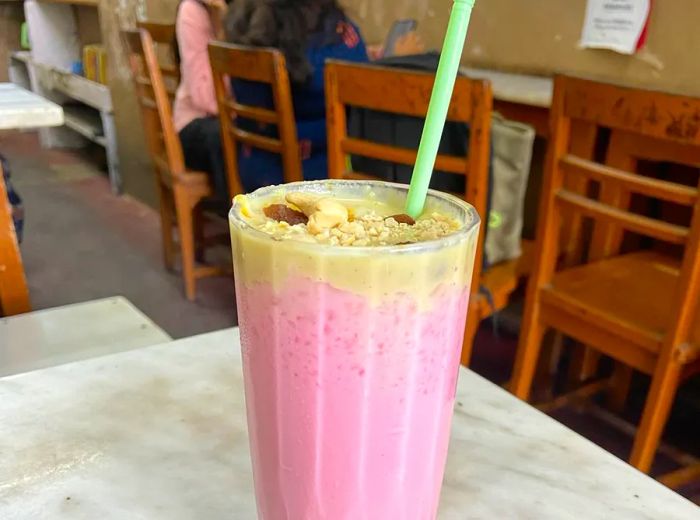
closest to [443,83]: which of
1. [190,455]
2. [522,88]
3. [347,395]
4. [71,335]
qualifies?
[347,395]

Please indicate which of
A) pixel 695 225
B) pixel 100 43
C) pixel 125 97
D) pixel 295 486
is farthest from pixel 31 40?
pixel 295 486

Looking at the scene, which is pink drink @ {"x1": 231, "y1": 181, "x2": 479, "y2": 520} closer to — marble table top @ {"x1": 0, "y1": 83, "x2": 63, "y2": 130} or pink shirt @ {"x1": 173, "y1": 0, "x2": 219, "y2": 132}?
marble table top @ {"x1": 0, "y1": 83, "x2": 63, "y2": 130}

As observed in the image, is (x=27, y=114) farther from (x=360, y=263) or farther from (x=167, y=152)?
(x=360, y=263)

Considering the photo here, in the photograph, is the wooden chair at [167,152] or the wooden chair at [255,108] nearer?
the wooden chair at [255,108]

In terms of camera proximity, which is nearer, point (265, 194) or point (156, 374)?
point (265, 194)

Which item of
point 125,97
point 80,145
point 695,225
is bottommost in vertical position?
point 80,145

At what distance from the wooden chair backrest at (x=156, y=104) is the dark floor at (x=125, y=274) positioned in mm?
512

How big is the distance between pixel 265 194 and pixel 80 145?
5.69m

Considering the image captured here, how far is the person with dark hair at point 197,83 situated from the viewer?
289 centimetres

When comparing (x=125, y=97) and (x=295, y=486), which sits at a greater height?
(x=295, y=486)

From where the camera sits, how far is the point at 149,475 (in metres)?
0.58

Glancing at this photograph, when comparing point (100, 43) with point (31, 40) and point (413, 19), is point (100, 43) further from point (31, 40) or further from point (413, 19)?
point (413, 19)

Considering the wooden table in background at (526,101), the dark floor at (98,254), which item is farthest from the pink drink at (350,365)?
the dark floor at (98,254)

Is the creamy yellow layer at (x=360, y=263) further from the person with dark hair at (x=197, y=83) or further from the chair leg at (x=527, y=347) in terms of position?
the person with dark hair at (x=197, y=83)
